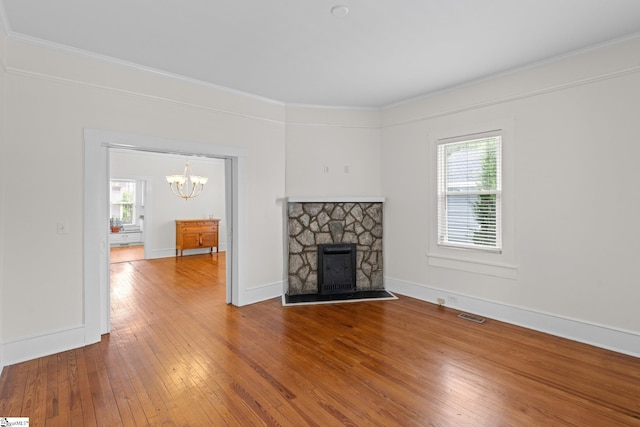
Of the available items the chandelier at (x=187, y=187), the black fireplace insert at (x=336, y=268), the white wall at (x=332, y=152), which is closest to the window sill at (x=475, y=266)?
the black fireplace insert at (x=336, y=268)

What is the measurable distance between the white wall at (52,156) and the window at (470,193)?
3.40 m

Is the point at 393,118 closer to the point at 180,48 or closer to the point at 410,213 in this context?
the point at 410,213

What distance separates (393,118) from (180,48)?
10.1ft

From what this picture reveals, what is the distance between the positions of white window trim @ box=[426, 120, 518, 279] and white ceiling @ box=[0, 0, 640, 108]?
682 millimetres

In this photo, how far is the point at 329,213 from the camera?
4957 mm

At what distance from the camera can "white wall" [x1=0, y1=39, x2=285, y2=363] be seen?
2855mm

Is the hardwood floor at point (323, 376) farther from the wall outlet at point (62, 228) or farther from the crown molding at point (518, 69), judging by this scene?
the crown molding at point (518, 69)

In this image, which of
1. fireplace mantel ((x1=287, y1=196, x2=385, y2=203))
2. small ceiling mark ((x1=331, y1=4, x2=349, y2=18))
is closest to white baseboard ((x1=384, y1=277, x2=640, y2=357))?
fireplace mantel ((x1=287, y1=196, x2=385, y2=203))

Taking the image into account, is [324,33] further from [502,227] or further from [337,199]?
[502,227]

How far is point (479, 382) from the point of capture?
255 cm

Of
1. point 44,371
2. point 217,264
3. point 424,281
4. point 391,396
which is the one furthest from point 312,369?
point 217,264

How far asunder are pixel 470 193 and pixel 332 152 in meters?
2.05

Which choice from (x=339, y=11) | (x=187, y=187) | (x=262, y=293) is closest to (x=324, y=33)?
(x=339, y=11)

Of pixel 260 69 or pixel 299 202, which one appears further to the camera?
pixel 299 202
